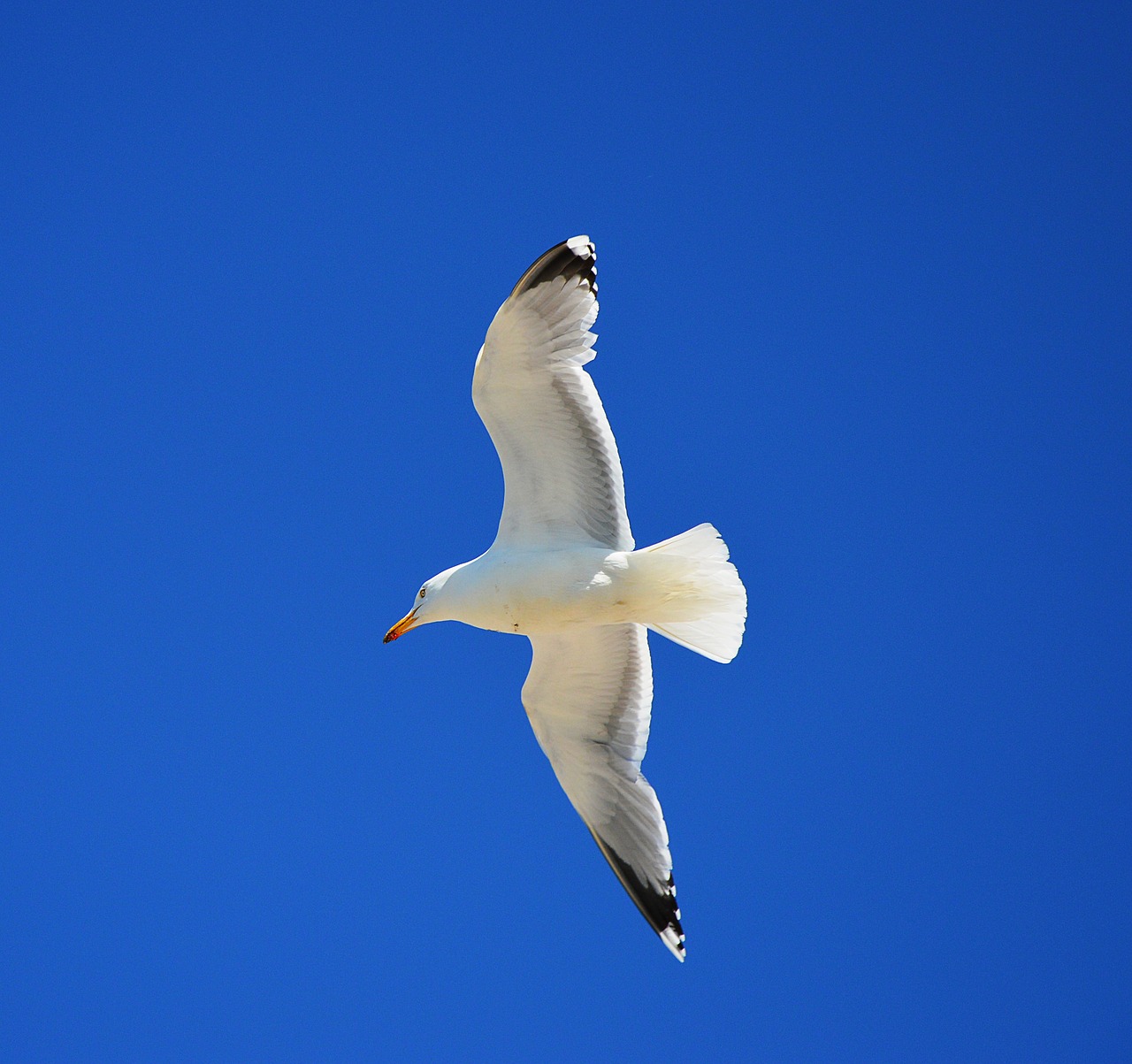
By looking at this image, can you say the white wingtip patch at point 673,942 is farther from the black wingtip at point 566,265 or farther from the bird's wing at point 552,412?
the black wingtip at point 566,265

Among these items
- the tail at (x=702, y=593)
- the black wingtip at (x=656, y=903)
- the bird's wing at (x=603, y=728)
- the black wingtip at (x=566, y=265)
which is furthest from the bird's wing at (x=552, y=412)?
the black wingtip at (x=656, y=903)

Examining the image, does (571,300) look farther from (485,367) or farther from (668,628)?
(668,628)

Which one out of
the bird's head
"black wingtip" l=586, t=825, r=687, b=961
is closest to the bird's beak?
the bird's head

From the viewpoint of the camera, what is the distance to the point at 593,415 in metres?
5.29

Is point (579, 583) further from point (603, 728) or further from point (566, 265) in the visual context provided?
point (566, 265)

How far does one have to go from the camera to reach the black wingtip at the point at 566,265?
5.01 meters

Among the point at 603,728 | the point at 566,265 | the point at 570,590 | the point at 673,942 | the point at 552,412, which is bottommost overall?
the point at 673,942

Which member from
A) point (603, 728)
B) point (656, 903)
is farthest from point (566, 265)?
point (656, 903)

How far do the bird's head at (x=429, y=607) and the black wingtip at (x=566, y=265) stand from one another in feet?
3.94

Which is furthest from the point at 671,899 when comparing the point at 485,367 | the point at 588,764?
the point at 485,367

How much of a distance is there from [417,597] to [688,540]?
1181 millimetres

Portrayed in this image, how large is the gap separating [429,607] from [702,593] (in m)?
1.11

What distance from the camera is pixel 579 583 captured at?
523 centimetres

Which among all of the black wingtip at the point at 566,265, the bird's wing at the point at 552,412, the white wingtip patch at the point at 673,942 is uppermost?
the black wingtip at the point at 566,265
